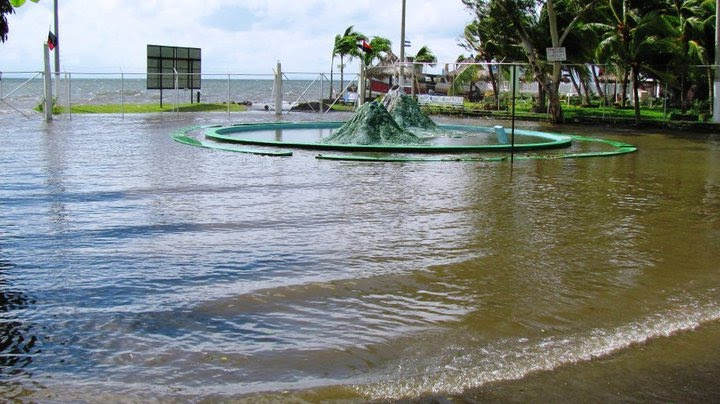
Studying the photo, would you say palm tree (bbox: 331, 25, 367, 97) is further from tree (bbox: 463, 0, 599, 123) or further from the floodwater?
the floodwater

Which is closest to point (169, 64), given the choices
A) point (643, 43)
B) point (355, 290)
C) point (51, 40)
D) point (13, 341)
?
point (51, 40)

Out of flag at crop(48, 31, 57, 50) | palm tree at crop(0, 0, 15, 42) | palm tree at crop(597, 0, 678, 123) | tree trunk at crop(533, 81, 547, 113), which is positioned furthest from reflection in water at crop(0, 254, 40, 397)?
tree trunk at crop(533, 81, 547, 113)

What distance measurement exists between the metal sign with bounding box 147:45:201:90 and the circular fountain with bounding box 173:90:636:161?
52.6 feet

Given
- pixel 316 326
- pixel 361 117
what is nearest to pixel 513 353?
pixel 316 326

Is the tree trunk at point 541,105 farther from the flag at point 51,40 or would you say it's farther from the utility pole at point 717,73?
the flag at point 51,40

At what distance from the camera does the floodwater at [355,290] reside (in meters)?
4.72

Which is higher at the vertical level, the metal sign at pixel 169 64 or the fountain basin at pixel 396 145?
the metal sign at pixel 169 64

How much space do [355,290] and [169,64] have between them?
1452 inches

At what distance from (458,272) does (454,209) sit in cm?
353

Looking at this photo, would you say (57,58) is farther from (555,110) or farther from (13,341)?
(13,341)

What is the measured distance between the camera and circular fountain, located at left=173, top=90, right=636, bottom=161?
60.1 feet

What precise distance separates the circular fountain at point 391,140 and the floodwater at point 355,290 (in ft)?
Answer: 17.2

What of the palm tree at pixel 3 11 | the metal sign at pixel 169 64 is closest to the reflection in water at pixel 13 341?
the palm tree at pixel 3 11

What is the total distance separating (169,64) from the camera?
1615 inches
